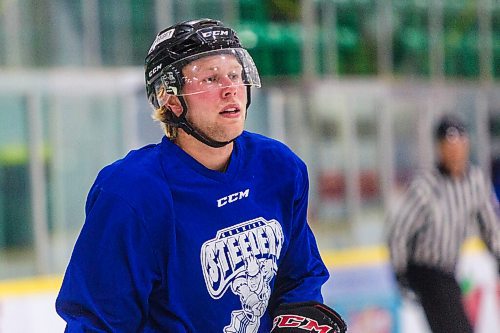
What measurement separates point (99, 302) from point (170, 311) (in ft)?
0.42

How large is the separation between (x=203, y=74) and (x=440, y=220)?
2705mm

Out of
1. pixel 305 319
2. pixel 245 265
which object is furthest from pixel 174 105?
pixel 305 319

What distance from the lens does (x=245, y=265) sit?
6.45 feet

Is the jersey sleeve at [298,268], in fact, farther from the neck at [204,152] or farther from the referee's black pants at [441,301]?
the referee's black pants at [441,301]

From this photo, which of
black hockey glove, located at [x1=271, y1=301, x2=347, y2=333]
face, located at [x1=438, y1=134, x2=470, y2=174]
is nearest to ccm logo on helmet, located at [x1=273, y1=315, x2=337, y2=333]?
black hockey glove, located at [x1=271, y1=301, x2=347, y2=333]

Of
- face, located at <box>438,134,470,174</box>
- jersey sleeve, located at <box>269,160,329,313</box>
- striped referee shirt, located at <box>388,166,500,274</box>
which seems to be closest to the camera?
jersey sleeve, located at <box>269,160,329,313</box>

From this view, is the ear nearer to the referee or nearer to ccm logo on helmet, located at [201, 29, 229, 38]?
ccm logo on helmet, located at [201, 29, 229, 38]

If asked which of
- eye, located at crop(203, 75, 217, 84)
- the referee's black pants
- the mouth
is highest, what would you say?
eye, located at crop(203, 75, 217, 84)

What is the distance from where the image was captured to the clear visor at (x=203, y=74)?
78.0 inches

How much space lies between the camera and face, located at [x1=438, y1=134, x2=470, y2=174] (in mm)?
4312

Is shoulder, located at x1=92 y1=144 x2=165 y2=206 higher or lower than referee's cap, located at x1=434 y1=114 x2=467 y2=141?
higher

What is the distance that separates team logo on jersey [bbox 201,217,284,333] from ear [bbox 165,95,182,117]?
23 cm

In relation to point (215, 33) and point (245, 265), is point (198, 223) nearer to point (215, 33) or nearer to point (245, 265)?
point (245, 265)

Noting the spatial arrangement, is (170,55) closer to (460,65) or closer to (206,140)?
(206,140)
